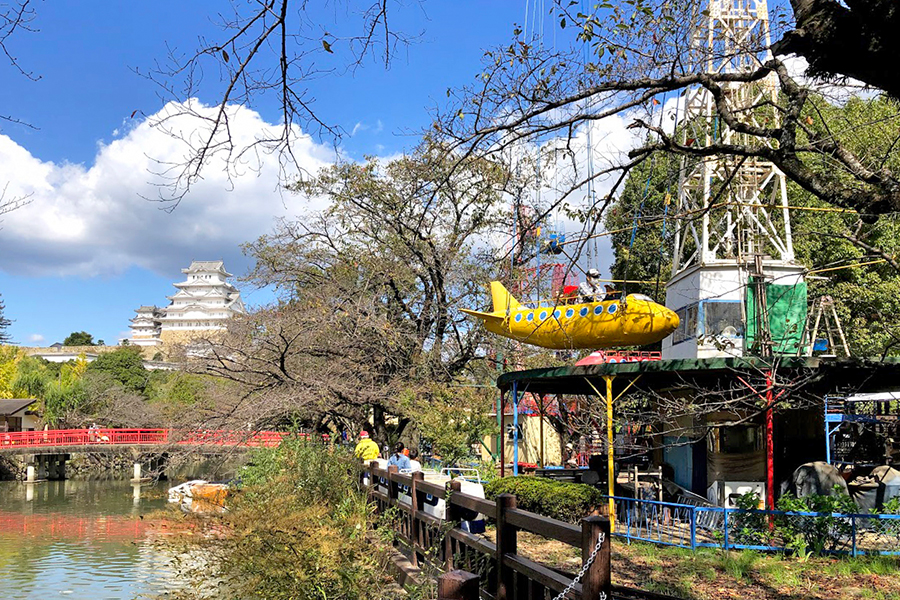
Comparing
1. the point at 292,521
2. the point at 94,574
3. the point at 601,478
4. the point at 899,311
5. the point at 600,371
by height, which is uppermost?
the point at 899,311

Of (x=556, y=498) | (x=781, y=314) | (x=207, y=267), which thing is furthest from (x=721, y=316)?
(x=207, y=267)

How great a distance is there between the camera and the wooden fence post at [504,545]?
230 inches

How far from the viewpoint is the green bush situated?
13445 mm

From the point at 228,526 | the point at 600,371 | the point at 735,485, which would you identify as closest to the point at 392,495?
the point at 228,526

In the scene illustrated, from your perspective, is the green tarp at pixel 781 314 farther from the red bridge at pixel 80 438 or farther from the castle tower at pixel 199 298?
the castle tower at pixel 199 298

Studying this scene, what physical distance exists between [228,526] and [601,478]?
11.7m

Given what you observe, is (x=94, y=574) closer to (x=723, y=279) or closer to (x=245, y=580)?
(x=245, y=580)

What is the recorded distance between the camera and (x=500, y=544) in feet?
19.6

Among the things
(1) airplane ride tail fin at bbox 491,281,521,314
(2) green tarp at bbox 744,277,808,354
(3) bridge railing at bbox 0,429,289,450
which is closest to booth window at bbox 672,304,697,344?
(2) green tarp at bbox 744,277,808,354

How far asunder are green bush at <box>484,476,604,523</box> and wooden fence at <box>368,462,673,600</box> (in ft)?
10.9

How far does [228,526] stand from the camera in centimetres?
818

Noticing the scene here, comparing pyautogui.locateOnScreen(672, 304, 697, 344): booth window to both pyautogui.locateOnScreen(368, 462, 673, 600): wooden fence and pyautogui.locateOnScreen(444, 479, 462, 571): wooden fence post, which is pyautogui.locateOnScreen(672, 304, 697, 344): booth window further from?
pyautogui.locateOnScreen(444, 479, 462, 571): wooden fence post

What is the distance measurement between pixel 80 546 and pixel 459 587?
21.7 meters

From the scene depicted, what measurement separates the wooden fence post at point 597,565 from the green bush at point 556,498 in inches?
370
